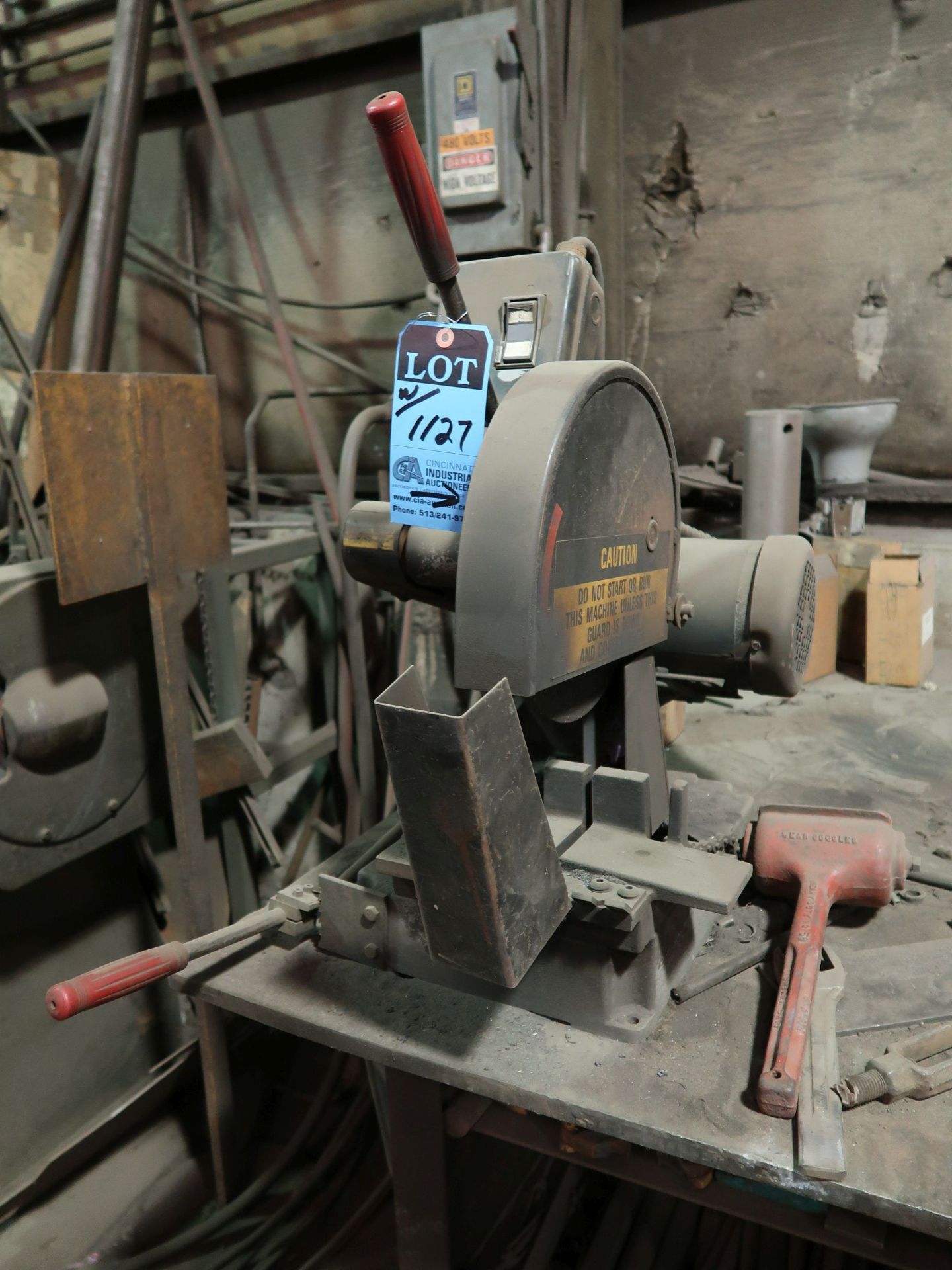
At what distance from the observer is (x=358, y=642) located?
70.0 inches

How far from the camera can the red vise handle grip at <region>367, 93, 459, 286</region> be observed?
66cm

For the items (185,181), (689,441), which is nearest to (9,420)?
(185,181)

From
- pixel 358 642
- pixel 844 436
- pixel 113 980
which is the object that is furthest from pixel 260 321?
pixel 113 980

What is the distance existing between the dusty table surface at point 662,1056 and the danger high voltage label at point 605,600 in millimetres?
352

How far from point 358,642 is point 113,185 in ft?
3.52

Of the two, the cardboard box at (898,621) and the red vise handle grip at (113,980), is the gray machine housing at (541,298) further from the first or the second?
the cardboard box at (898,621)

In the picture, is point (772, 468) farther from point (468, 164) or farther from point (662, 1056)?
point (662, 1056)

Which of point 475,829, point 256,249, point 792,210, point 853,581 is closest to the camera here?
point 475,829

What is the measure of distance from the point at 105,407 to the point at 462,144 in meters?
1.07

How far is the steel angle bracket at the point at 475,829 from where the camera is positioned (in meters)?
0.63

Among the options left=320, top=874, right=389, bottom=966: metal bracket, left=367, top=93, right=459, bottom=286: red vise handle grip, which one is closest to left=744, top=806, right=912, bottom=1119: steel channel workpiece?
left=320, top=874, right=389, bottom=966: metal bracket

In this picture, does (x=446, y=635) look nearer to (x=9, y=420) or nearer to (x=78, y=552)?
(x=78, y=552)

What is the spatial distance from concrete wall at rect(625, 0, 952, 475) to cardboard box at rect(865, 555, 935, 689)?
53cm

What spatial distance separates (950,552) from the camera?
2016 millimetres
